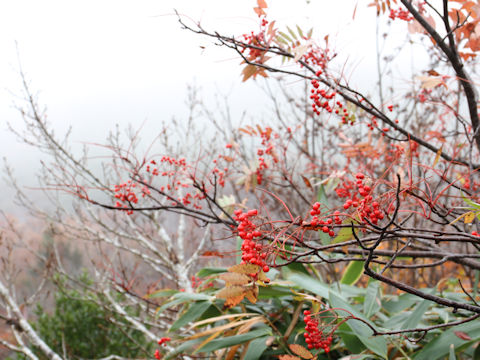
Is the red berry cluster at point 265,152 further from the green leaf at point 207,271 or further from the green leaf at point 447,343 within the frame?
the green leaf at point 447,343

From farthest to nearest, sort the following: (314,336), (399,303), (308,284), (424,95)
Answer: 1. (424,95)
2. (399,303)
3. (308,284)
4. (314,336)

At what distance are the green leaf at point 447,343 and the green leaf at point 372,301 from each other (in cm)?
33

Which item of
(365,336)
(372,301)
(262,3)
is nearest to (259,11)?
(262,3)

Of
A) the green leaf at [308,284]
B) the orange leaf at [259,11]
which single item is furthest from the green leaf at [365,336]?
the orange leaf at [259,11]

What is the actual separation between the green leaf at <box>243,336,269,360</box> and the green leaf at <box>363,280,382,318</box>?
20.4 inches

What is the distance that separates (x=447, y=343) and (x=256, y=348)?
2.34 feet

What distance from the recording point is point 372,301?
1.90 m

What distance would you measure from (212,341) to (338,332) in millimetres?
503

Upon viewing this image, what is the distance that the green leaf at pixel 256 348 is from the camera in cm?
158

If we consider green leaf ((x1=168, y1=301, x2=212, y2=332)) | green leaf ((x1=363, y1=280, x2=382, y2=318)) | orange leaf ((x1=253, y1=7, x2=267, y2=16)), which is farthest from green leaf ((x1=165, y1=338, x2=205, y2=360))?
orange leaf ((x1=253, y1=7, x2=267, y2=16))

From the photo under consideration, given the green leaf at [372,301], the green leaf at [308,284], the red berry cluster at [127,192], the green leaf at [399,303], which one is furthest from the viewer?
the green leaf at [399,303]

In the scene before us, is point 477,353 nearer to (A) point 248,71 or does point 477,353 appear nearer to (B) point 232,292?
(B) point 232,292

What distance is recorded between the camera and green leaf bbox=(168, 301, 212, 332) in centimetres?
182

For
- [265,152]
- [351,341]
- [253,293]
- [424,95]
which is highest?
[424,95]
